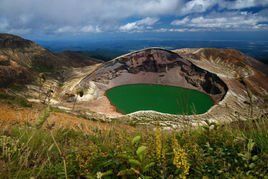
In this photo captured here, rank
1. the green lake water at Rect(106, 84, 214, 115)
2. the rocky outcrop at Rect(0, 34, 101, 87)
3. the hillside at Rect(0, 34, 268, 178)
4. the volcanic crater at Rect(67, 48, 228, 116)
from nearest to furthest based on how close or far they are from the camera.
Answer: the hillside at Rect(0, 34, 268, 178), the green lake water at Rect(106, 84, 214, 115), the rocky outcrop at Rect(0, 34, 101, 87), the volcanic crater at Rect(67, 48, 228, 116)

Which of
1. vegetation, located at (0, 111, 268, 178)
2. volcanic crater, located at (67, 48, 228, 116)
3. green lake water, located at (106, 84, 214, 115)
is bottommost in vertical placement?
green lake water, located at (106, 84, 214, 115)

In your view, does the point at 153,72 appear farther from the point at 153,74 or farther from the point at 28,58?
the point at 28,58

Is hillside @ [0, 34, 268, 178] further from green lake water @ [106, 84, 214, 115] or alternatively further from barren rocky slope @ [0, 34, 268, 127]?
green lake water @ [106, 84, 214, 115]

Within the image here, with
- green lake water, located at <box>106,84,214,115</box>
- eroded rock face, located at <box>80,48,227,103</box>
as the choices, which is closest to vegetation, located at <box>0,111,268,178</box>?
green lake water, located at <box>106,84,214,115</box>

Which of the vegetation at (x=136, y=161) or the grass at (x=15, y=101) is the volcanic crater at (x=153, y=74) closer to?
the grass at (x=15, y=101)

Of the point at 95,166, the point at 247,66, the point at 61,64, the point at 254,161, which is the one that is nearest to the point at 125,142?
the point at 95,166

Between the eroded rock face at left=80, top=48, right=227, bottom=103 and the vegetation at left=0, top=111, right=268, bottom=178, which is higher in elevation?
the vegetation at left=0, top=111, right=268, bottom=178

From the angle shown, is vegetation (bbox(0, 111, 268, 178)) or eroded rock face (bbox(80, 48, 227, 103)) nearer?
vegetation (bbox(0, 111, 268, 178))

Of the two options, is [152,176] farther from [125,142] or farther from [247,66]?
[247,66]
